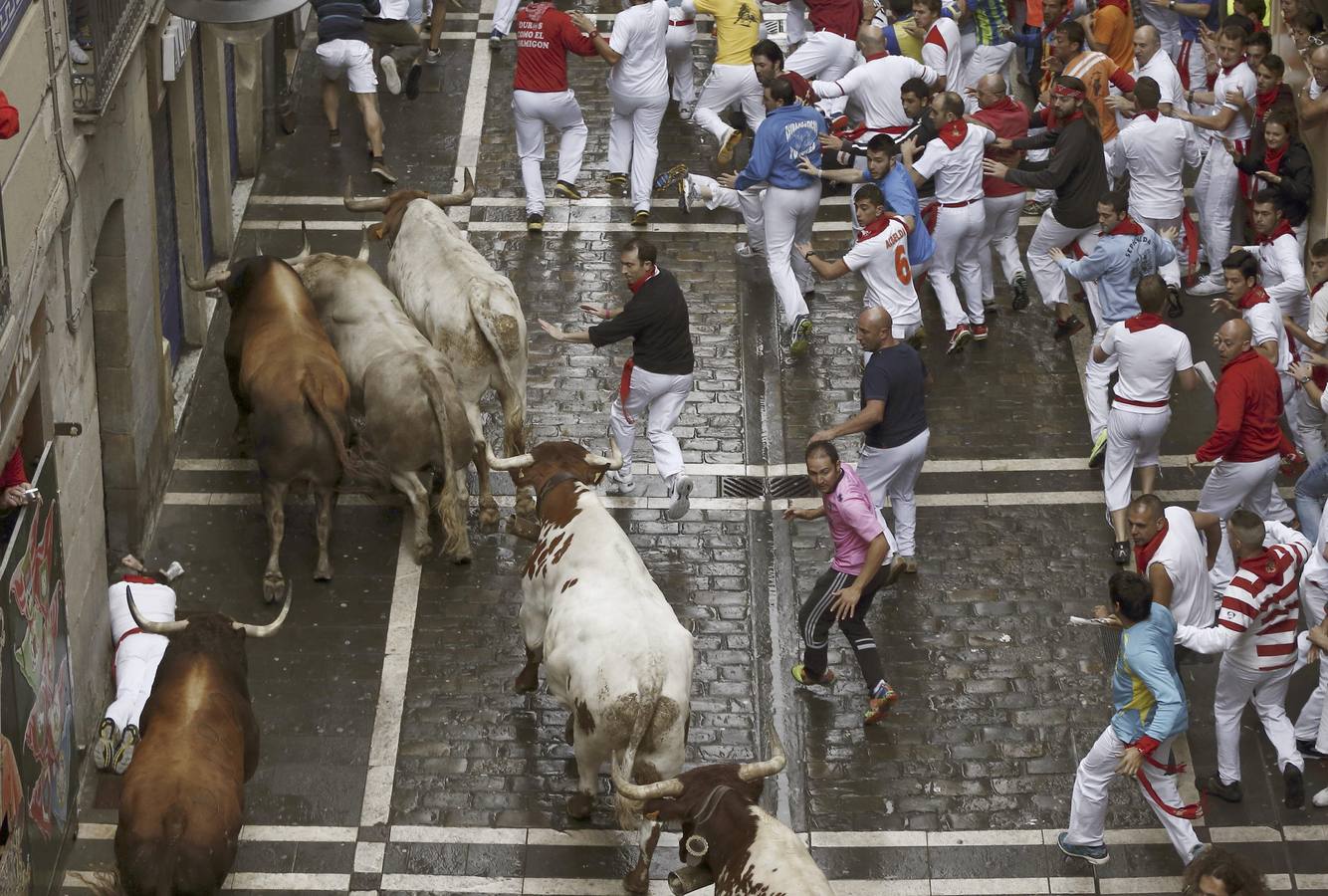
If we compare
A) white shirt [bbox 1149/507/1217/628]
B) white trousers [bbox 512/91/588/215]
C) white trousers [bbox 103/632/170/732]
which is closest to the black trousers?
white shirt [bbox 1149/507/1217/628]

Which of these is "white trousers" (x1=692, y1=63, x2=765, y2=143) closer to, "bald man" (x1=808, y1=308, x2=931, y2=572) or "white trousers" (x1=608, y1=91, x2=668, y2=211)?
"white trousers" (x1=608, y1=91, x2=668, y2=211)

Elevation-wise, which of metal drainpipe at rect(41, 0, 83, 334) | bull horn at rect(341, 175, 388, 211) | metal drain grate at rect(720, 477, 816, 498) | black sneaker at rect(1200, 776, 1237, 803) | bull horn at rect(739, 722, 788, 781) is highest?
metal drainpipe at rect(41, 0, 83, 334)

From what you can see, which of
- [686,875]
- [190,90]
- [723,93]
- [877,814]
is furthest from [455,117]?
[686,875]

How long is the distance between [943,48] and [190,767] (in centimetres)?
1198

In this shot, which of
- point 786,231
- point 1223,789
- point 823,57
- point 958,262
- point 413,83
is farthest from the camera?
point 413,83

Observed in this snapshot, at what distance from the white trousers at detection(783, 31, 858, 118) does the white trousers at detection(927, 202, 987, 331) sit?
9.82 ft

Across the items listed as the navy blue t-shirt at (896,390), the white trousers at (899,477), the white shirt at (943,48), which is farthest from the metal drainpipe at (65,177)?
the white shirt at (943,48)

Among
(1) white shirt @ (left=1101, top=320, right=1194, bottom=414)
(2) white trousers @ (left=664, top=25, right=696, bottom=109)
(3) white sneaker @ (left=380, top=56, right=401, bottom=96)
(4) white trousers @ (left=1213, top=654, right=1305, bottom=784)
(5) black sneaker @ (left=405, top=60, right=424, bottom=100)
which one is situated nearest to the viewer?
(4) white trousers @ (left=1213, top=654, right=1305, bottom=784)

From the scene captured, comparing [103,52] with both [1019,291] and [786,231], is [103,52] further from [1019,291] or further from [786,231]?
[1019,291]

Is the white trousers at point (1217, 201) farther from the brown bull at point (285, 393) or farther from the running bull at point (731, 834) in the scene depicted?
the running bull at point (731, 834)

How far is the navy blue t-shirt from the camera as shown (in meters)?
15.0

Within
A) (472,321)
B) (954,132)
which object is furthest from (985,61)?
(472,321)

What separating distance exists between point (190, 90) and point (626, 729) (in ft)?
28.4

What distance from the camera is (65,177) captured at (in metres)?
13.0
